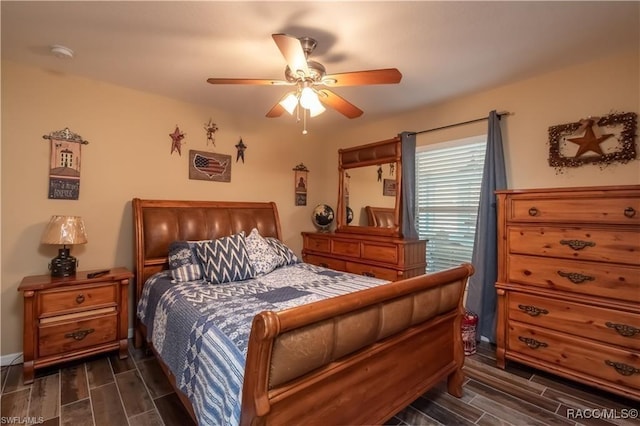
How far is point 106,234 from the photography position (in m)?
2.91

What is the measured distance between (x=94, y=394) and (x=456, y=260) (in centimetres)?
342

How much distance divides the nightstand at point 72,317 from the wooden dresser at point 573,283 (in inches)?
126

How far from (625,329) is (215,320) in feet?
8.35

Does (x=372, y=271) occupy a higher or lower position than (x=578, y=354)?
higher

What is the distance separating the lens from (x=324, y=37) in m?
2.07

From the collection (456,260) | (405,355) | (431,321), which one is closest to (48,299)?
(405,355)

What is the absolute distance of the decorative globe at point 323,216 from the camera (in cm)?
421

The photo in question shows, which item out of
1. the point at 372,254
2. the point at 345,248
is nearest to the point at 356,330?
the point at 372,254

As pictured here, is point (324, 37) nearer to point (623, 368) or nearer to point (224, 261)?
point (224, 261)

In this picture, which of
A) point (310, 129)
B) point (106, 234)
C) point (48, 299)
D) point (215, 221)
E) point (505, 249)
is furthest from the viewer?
point (310, 129)

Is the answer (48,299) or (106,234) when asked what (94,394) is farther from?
(106,234)

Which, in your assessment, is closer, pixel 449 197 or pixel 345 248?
pixel 449 197

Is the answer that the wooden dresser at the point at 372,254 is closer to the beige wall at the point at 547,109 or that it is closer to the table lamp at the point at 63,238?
the beige wall at the point at 547,109

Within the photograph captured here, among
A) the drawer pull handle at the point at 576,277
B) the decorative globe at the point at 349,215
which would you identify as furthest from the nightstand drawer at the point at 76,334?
the drawer pull handle at the point at 576,277
